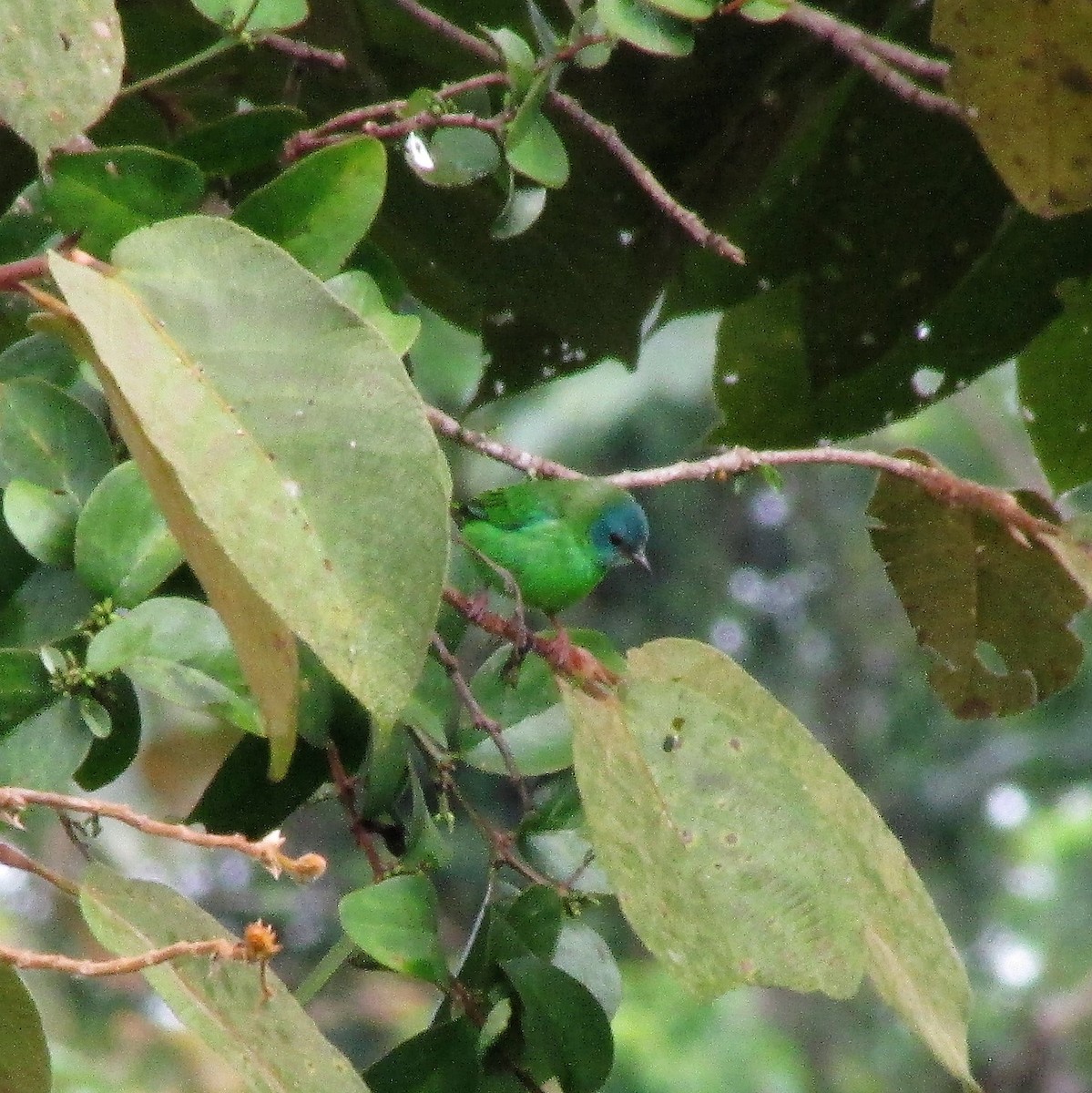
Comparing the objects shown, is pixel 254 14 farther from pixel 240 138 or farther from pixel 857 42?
pixel 857 42

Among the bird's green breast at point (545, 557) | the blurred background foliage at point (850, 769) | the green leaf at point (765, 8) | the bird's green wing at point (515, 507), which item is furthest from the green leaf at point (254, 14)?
the blurred background foliage at point (850, 769)

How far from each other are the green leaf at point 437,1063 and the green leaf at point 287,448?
27 centimetres

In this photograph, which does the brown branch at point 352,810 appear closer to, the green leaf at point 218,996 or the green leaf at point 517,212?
the green leaf at point 218,996

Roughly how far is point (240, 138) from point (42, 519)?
→ 27 cm

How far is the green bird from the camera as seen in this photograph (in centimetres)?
201

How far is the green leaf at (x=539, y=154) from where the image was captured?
97 cm

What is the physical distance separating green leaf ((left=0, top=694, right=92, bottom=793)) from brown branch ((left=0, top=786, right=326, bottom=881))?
6cm

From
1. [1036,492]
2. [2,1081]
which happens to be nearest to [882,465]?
[1036,492]

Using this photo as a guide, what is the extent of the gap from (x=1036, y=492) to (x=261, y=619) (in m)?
0.67

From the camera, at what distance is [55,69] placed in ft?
2.37

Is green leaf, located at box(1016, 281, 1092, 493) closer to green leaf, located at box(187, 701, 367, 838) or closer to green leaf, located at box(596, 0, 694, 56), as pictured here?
green leaf, located at box(596, 0, 694, 56)

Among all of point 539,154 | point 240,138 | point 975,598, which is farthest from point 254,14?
point 975,598

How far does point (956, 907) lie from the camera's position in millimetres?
6941

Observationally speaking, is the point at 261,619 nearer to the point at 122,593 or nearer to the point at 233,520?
the point at 233,520
